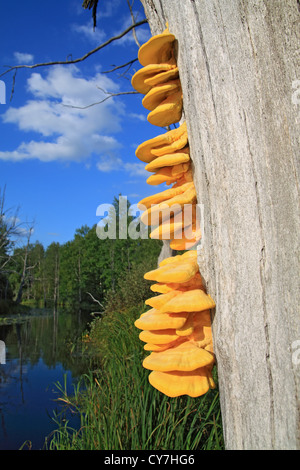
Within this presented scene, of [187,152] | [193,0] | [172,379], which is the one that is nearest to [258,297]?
[172,379]

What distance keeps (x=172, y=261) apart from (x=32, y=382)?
1095 cm

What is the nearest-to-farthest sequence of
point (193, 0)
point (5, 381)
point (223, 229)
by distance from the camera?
1. point (223, 229)
2. point (193, 0)
3. point (5, 381)

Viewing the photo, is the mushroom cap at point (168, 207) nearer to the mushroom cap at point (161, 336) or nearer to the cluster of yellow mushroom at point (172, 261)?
the cluster of yellow mushroom at point (172, 261)

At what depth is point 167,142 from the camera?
149 cm

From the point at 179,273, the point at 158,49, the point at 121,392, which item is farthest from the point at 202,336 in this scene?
the point at 121,392

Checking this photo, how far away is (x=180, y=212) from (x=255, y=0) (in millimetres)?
845

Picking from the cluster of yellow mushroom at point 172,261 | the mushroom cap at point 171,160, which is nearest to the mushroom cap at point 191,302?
the cluster of yellow mushroom at point 172,261

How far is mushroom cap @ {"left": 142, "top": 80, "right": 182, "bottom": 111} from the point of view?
1.49 metres

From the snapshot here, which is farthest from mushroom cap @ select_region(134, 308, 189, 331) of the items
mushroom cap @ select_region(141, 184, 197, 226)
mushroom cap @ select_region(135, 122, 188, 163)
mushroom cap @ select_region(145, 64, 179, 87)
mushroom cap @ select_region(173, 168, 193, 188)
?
mushroom cap @ select_region(145, 64, 179, 87)

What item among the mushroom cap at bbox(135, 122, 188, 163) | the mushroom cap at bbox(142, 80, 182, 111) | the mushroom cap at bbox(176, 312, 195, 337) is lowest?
the mushroom cap at bbox(176, 312, 195, 337)

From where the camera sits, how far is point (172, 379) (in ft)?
4.25

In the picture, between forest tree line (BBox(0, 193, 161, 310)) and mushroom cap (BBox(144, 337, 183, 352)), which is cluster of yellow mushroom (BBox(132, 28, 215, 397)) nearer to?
mushroom cap (BBox(144, 337, 183, 352))

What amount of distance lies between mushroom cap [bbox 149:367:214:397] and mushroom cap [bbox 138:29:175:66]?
1412 mm

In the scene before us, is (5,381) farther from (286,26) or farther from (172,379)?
(286,26)
